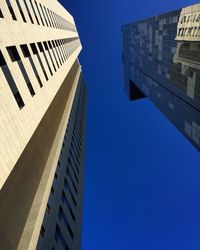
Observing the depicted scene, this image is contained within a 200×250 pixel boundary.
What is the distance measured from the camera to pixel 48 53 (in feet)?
157

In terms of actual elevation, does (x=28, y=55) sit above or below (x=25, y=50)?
below

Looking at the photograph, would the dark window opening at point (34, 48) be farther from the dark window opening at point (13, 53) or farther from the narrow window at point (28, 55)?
the dark window opening at point (13, 53)

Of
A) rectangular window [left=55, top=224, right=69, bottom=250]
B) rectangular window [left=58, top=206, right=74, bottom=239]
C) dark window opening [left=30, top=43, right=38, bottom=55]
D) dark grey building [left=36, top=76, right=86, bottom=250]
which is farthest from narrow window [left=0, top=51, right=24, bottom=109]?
rectangular window [left=58, top=206, right=74, bottom=239]

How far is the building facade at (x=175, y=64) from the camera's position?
59281mm

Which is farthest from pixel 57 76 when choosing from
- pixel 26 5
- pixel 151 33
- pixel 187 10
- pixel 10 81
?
pixel 151 33

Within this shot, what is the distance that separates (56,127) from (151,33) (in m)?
45.0

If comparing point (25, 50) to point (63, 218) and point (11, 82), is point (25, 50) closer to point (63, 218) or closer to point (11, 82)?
point (11, 82)

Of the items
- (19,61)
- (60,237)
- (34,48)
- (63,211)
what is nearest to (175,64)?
(34,48)

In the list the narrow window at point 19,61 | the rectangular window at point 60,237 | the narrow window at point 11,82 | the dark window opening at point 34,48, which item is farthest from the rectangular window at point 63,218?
the dark window opening at point 34,48

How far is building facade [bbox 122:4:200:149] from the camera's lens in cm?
5928

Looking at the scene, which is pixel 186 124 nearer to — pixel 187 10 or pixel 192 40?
pixel 192 40

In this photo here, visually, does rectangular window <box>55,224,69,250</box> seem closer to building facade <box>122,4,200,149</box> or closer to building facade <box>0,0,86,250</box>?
building facade <box>0,0,86,250</box>

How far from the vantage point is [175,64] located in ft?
231

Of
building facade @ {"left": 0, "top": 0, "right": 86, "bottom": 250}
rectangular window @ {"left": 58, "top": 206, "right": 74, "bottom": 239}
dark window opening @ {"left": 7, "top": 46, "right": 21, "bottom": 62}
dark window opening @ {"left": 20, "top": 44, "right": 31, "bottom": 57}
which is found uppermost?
dark window opening @ {"left": 7, "top": 46, "right": 21, "bottom": 62}
